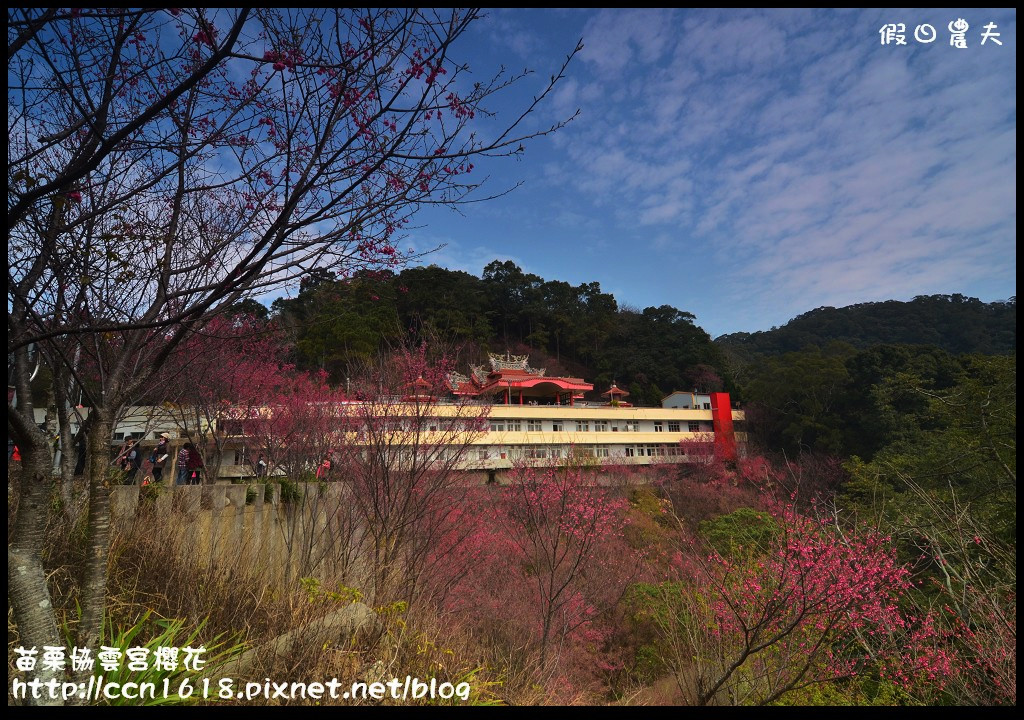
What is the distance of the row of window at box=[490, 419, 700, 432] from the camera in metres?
24.6

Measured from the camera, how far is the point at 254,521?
6.41m

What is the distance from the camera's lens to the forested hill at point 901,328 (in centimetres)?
3619

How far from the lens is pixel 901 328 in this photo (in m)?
42.6

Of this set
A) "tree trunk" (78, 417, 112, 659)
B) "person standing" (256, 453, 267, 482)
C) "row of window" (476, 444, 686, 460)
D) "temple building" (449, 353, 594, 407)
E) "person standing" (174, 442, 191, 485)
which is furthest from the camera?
"temple building" (449, 353, 594, 407)

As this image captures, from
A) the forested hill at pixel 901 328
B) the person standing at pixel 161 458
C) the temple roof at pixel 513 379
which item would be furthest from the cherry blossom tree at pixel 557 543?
the forested hill at pixel 901 328

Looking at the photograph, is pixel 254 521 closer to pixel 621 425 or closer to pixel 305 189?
pixel 305 189

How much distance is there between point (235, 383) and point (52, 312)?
338 inches

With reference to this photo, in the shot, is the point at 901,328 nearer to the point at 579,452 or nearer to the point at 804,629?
the point at 579,452

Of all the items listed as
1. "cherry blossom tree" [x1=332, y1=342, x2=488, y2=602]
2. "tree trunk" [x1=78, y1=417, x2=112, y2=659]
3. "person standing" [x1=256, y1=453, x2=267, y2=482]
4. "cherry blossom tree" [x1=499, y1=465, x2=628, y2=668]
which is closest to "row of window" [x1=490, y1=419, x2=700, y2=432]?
"cherry blossom tree" [x1=499, y1=465, x2=628, y2=668]

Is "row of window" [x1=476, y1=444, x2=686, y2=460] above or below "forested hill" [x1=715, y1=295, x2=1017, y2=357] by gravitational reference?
below

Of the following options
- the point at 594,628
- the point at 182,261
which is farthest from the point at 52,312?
the point at 594,628

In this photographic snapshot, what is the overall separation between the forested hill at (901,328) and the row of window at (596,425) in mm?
16799

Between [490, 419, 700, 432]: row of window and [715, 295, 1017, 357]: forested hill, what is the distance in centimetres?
1680

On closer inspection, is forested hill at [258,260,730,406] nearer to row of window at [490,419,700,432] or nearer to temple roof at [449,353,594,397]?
temple roof at [449,353,594,397]
